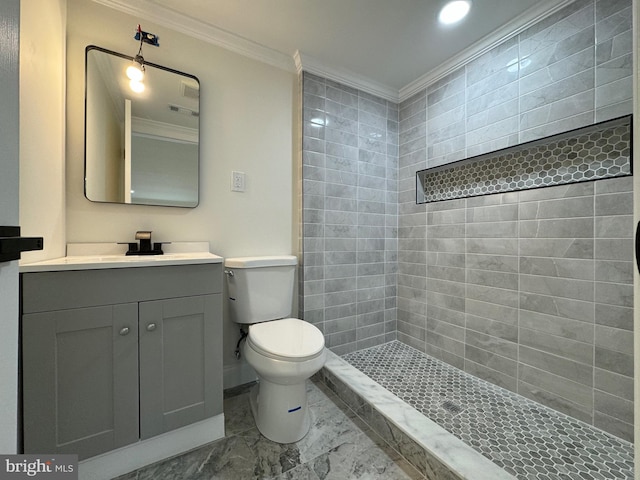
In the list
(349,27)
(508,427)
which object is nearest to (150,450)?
(508,427)

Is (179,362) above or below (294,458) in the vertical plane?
above

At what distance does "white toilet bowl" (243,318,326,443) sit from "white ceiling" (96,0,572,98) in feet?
5.72

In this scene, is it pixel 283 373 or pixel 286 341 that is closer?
pixel 283 373

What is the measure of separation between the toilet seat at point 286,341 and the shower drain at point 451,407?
0.80m

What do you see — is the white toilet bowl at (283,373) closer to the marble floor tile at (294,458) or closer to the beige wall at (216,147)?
the marble floor tile at (294,458)

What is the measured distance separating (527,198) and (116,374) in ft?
7.12

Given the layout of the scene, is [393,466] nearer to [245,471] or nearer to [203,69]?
[245,471]

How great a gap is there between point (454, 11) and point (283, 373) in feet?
6.78

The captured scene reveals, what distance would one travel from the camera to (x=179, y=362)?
111 centimetres

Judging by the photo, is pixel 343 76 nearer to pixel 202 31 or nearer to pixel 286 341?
pixel 202 31

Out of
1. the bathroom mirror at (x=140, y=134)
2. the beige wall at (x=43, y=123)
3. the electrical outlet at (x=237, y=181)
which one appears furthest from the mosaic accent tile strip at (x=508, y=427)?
the beige wall at (x=43, y=123)

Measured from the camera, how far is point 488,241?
5.45ft

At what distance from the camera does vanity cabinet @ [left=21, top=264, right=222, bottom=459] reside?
895mm

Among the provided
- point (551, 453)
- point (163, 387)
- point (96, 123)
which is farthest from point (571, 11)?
point (163, 387)
